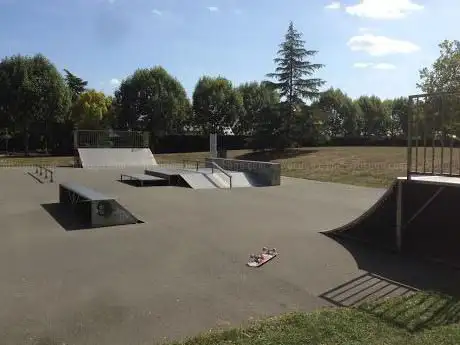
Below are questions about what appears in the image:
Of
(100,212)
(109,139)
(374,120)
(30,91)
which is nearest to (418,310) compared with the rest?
(100,212)

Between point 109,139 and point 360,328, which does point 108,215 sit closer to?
point 360,328

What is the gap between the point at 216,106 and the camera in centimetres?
5362

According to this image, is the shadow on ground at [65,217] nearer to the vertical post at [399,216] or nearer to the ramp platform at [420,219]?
the ramp platform at [420,219]

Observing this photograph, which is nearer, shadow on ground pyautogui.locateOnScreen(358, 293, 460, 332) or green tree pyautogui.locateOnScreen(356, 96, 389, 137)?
shadow on ground pyautogui.locateOnScreen(358, 293, 460, 332)

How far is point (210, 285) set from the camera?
580 cm

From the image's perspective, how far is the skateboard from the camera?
22.1ft

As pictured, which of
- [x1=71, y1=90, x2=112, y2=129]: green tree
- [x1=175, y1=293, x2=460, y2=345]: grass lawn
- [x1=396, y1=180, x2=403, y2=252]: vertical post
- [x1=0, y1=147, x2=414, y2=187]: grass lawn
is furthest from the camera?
A: [x1=71, y1=90, x2=112, y2=129]: green tree

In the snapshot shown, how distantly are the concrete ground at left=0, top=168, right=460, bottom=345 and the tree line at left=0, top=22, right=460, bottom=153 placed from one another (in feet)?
86.6

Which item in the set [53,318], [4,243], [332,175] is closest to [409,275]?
[53,318]

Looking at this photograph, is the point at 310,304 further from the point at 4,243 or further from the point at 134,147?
the point at 134,147

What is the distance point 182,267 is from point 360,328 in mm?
3008

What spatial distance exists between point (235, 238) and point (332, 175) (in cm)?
1523

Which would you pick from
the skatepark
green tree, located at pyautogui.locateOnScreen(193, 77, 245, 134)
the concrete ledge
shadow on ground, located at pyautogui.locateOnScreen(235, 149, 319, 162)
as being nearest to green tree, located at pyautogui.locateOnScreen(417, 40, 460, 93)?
the skatepark

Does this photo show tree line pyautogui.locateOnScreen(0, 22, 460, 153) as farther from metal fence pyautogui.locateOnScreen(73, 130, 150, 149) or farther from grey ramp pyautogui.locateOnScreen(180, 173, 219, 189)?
grey ramp pyautogui.locateOnScreen(180, 173, 219, 189)
